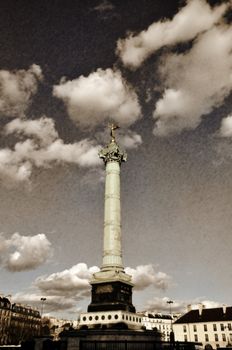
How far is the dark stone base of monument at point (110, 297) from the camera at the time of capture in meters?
31.2

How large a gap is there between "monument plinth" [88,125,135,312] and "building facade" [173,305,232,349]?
126ft

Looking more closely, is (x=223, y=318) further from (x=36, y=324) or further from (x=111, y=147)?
(x=36, y=324)

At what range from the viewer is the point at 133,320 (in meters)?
31.6

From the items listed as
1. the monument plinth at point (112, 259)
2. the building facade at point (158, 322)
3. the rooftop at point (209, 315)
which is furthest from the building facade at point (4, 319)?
the building facade at point (158, 322)

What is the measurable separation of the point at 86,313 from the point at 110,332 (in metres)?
4.98

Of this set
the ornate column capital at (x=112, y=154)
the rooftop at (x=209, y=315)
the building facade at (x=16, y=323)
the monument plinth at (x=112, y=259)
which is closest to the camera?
the monument plinth at (x=112, y=259)

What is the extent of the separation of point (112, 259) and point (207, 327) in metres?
41.9

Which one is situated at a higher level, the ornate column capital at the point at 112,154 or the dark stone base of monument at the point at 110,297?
the ornate column capital at the point at 112,154

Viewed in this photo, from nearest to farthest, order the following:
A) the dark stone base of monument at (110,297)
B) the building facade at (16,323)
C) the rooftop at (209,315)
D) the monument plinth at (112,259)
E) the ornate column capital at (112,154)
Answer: the dark stone base of monument at (110,297) → the monument plinth at (112,259) → the ornate column capital at (112,154) → the rooftop at (209,315) → the building facade at (16,323)

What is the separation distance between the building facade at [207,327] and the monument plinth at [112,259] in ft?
126

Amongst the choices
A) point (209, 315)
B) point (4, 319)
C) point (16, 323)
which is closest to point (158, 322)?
point (16, 323)

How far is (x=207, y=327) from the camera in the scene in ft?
214

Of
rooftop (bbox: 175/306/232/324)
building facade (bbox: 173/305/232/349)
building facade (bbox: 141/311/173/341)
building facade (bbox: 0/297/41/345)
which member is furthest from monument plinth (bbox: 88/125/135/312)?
building facade (bbox: 141/311/173/341)

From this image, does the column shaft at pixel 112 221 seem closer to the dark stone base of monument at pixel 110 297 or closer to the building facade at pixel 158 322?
the dark stone base of monument at pixel 110 297
